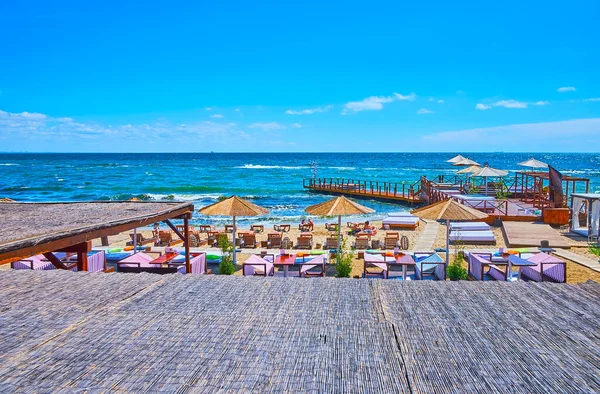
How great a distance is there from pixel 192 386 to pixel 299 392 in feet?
2.11

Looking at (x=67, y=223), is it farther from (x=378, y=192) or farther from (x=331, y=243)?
(x=378, y=192)

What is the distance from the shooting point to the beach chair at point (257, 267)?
10.6m

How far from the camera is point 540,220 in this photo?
62.2 feet

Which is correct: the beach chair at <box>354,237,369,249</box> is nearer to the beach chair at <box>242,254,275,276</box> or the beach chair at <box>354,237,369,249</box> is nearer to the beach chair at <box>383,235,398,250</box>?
the beach chair at <box>383,235,398,250</box>

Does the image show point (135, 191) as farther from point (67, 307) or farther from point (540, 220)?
point (67, 307)

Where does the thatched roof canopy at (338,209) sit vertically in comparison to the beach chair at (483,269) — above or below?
above

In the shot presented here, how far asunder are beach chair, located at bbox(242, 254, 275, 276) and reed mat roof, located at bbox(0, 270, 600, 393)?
605cm

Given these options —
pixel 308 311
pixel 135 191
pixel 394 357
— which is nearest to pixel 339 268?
pixel 308 311

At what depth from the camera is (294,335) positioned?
125 inches

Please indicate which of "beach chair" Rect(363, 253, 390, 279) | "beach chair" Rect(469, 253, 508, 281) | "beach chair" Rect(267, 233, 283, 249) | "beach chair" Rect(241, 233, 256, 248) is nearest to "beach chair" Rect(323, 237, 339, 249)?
"beach chair" Rect(267, 233, 283, 249)

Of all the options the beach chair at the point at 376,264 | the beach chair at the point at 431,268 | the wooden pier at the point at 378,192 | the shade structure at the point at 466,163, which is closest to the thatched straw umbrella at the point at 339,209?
the beach chair at the point at 376,264

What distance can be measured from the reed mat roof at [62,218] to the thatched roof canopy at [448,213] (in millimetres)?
6268

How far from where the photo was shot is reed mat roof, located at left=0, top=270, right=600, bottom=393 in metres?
2.59

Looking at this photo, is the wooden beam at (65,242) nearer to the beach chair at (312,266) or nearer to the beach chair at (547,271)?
the beach chair at (312,266)
